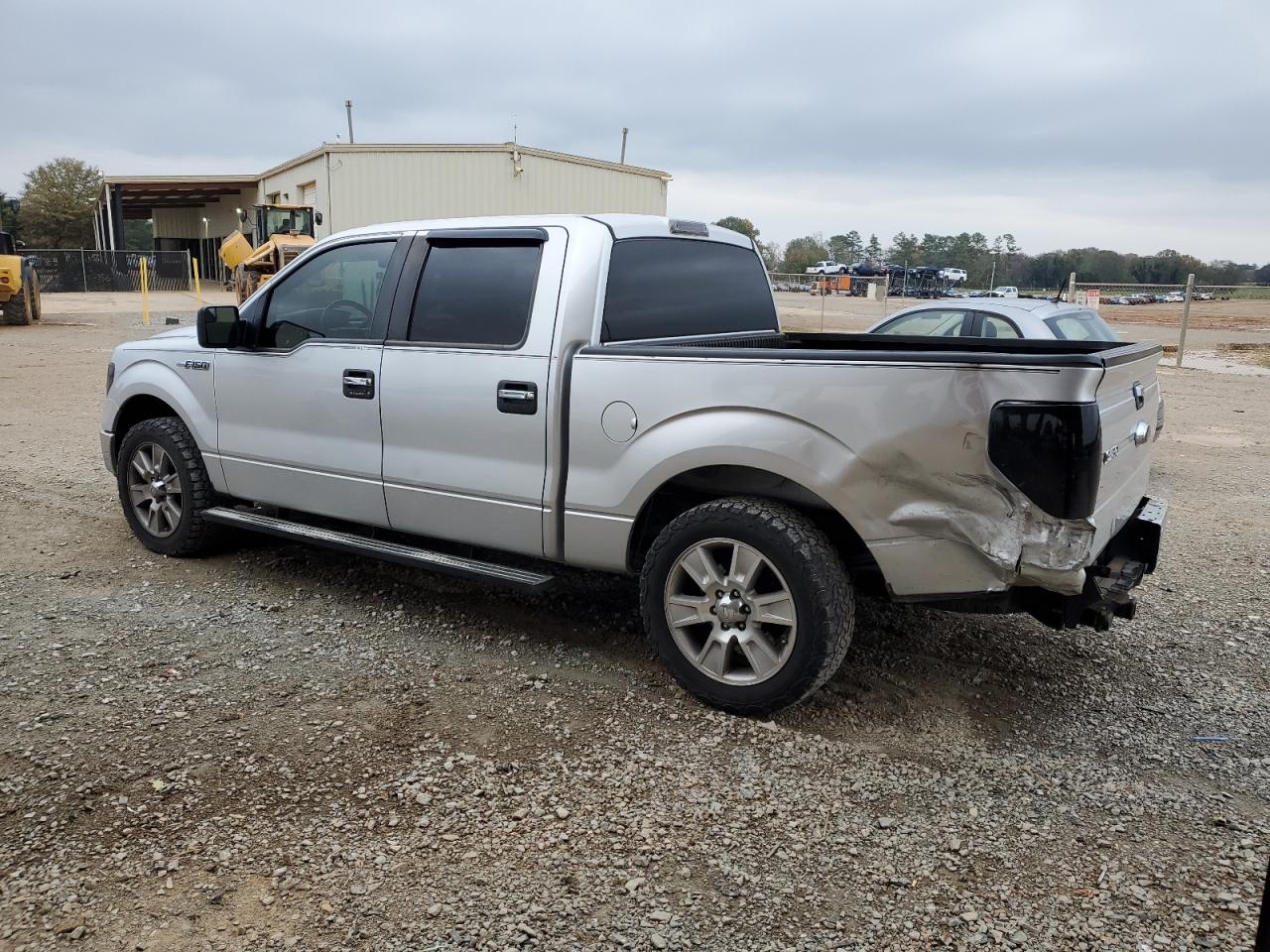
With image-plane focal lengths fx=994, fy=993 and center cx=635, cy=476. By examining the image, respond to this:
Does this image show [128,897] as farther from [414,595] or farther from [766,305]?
[766,305]

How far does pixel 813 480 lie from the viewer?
3.61 m

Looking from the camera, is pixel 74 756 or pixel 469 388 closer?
pixel 74 756

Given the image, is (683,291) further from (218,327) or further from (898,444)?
(218,327)

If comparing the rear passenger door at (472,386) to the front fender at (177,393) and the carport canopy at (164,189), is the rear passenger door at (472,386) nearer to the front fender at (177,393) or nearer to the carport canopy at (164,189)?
the front fender at (177,393)

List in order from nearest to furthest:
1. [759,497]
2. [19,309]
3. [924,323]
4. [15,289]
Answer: [759,497], [924,323], [15,289], [19,309]

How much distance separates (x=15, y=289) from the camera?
23.4 m

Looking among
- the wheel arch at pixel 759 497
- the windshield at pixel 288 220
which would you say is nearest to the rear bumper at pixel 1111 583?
the wheel arch at pixel 759 497

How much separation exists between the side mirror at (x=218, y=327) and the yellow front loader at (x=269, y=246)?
19.3m

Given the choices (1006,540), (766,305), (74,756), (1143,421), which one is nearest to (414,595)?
(74,756)

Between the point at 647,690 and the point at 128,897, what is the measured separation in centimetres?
205

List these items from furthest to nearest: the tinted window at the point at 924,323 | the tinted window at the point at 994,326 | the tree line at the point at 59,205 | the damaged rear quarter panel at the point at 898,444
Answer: the tree line at the point at 59,205 → the tinted window at the point at 924,323 → the tinted window at the point at 994,326 → the damaged rear quarter panel at the point at 898,444

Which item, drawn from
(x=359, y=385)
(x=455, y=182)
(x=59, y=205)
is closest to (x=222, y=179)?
(x=455, y=182)

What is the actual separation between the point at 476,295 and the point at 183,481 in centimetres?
226

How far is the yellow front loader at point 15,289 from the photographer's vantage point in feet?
76.0
